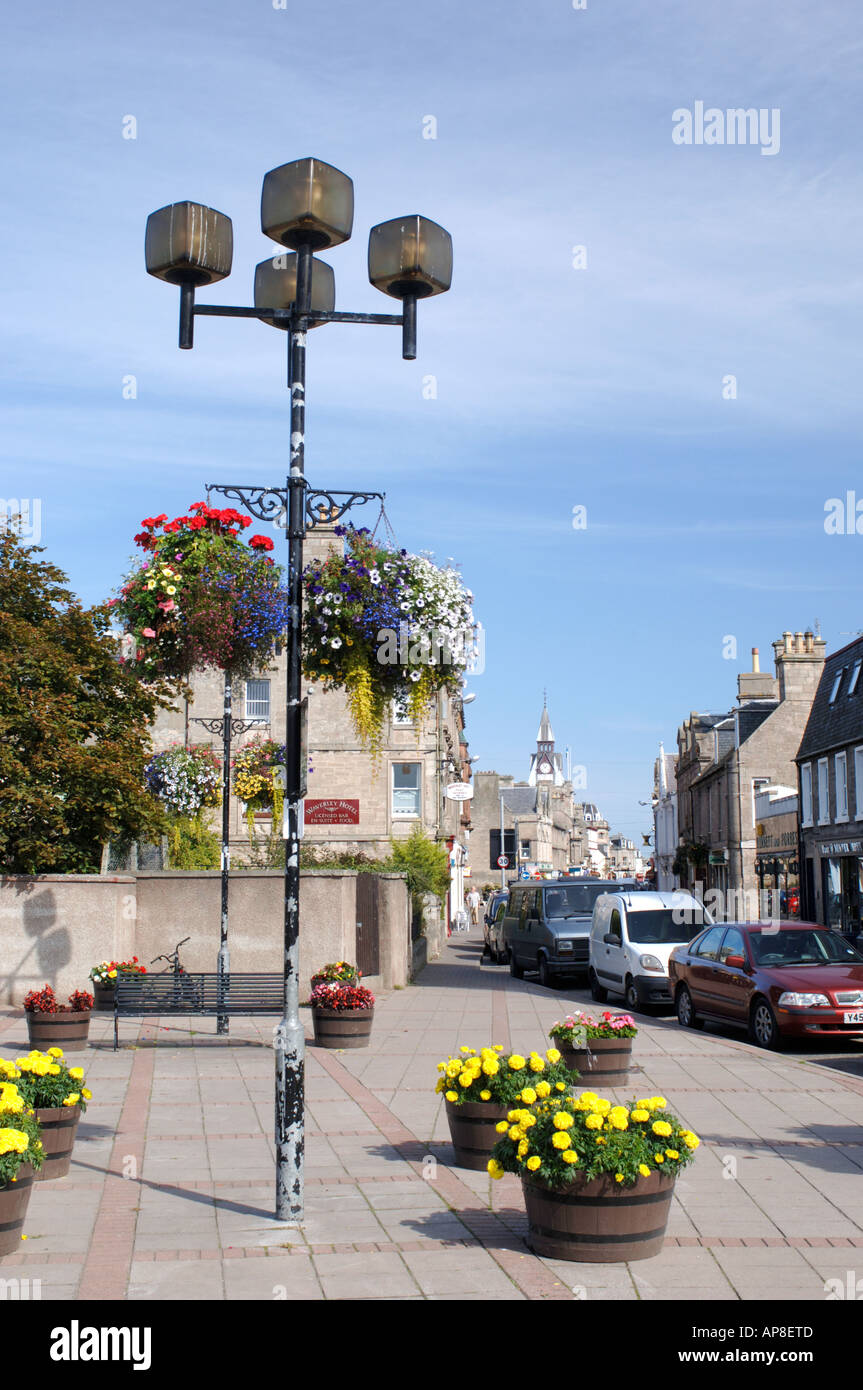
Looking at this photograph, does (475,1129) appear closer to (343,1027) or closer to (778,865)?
(343,1027)

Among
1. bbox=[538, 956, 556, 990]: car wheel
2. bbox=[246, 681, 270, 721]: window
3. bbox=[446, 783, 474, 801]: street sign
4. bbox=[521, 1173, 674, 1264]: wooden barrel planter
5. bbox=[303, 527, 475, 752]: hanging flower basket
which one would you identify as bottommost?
bbox=[538, 956, 556, 990]: car wheel

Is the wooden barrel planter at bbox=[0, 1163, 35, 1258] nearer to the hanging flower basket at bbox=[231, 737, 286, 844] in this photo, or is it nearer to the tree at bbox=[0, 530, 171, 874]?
the tree at bbox=[0, 530, 171, 874]

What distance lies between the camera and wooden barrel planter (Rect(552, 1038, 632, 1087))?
38.3 ft

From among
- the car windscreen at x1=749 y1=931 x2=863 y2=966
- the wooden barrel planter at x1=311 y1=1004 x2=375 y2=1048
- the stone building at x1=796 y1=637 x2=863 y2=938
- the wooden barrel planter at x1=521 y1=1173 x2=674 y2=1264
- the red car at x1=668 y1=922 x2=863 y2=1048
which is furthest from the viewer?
the stone building at x1=796 y1=637 x2=863 y2=938

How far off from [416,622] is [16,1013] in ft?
37.6

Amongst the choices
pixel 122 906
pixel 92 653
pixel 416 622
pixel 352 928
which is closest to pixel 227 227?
pixel 416 622

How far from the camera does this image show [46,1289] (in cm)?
575

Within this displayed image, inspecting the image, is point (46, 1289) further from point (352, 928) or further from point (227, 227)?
point (352, 928)

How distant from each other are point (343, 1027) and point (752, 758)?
39.5 metres

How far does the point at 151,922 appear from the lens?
63.8 ft

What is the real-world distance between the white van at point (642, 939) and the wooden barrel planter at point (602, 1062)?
762cm

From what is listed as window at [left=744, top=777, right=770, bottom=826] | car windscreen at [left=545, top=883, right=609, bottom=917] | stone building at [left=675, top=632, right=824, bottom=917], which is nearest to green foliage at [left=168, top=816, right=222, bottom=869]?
car windscreen at [left=545, top=883, right=609, bottom=917]

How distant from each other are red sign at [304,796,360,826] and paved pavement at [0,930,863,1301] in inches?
946

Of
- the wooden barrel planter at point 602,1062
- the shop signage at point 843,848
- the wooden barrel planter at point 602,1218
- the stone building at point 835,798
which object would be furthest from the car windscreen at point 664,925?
the wooden barrel planter at point 602,1218
